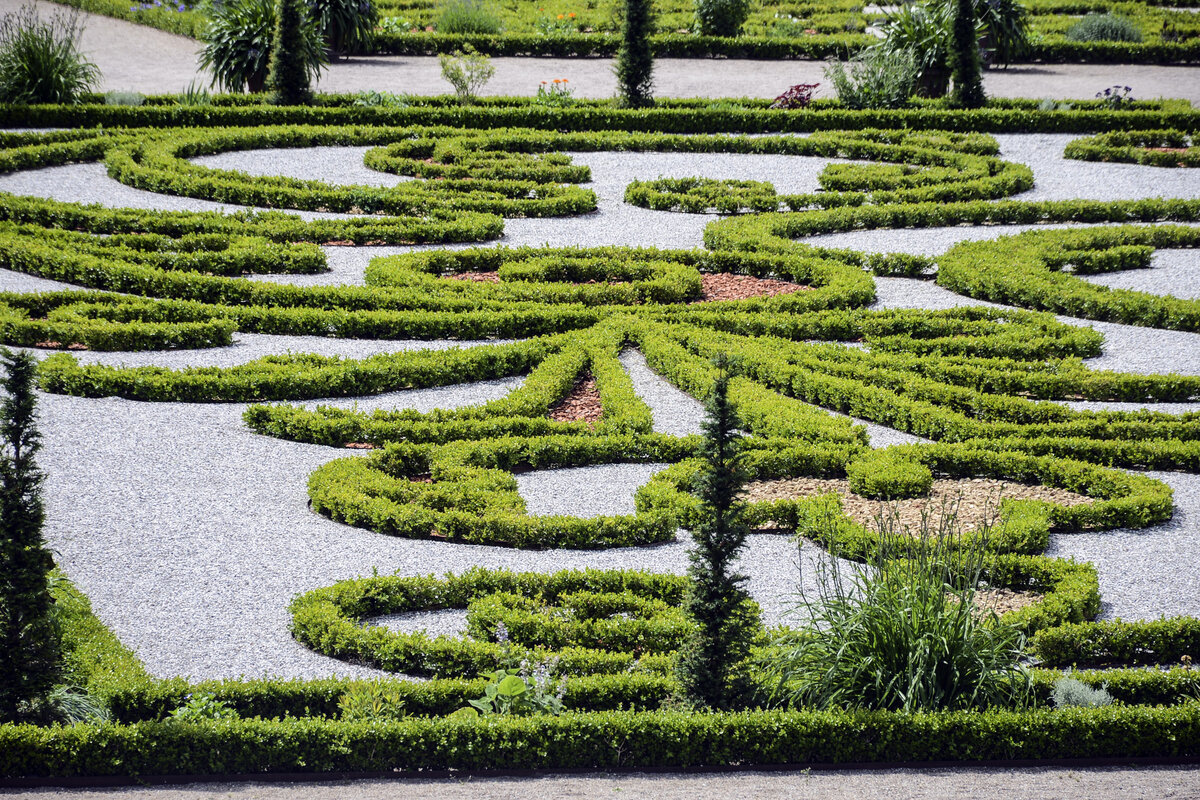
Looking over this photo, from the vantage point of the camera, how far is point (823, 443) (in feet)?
27.2

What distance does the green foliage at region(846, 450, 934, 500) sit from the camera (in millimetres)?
7652

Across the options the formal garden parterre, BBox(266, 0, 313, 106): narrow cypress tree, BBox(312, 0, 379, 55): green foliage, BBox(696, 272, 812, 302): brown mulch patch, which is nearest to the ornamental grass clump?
the formal garden parterre

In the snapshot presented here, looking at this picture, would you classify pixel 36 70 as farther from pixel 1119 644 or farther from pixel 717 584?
pixel 1119 644

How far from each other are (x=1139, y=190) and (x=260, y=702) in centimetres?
1449

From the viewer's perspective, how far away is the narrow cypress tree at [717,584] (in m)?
5.27

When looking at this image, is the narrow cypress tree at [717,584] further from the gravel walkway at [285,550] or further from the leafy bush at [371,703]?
the leafy bush at [371,703]

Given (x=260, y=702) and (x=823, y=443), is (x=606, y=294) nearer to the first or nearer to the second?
(x=823, y=443)

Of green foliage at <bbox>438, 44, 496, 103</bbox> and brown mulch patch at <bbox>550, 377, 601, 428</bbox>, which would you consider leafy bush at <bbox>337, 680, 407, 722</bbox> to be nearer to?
brown mulch patch at <bbox>550, 377, 601, 428</bbox>

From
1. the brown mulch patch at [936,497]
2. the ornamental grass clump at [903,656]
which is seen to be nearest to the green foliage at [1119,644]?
the ornamental grass clump at [903,656]

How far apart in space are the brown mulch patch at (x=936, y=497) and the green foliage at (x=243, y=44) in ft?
52.5

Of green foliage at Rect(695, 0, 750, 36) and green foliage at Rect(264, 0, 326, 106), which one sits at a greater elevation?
green foliage at Rect(695, 0, 750, 36)

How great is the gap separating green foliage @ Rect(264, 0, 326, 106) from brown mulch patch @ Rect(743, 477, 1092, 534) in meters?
14.2

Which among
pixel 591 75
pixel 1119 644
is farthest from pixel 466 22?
pixel 1119 644

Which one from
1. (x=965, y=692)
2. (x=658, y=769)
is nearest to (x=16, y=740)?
(x=658, y=769)
